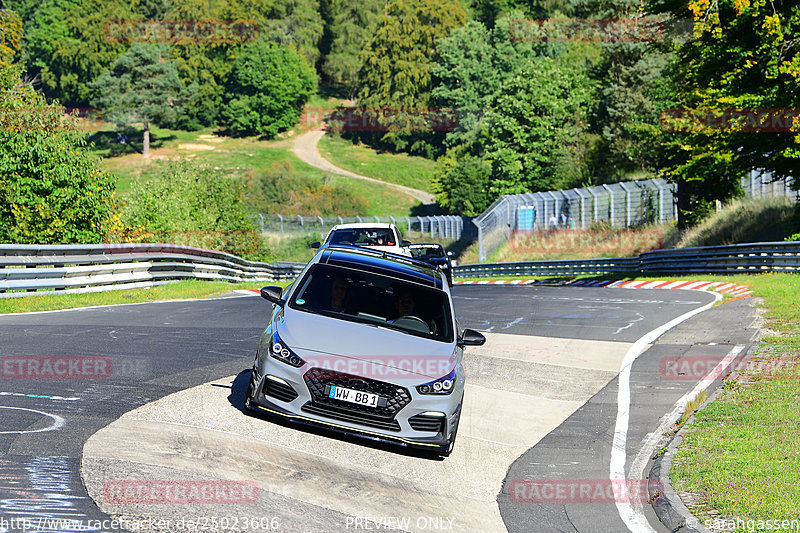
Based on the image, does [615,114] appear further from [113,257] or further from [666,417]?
[666,417]

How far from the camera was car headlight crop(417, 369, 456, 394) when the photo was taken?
27.1ft

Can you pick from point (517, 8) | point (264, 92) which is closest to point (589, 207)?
point (264, 92)

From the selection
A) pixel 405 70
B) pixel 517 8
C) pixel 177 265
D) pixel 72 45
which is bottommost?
pixel 177 265

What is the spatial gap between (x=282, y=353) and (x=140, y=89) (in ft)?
382

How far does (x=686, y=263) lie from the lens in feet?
111

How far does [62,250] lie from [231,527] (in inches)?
672

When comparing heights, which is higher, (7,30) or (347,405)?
(7,30)

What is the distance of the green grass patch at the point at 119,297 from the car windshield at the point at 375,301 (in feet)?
37.7

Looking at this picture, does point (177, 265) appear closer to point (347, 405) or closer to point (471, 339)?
point (471, 339)

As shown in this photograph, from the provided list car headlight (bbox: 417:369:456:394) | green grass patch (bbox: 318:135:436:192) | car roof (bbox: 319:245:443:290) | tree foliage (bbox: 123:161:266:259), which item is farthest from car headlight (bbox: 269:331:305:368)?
green grass patch (bbox: 318:135:436:192)

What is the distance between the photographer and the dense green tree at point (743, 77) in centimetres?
2711

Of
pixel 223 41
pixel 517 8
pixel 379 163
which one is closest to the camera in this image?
pixel 379 163

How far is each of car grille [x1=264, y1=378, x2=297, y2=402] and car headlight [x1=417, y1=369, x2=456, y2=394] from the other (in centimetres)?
114

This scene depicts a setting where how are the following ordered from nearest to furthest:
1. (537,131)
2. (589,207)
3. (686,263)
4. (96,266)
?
(96,266) < (686,263) < (589,207) < (537,131)
